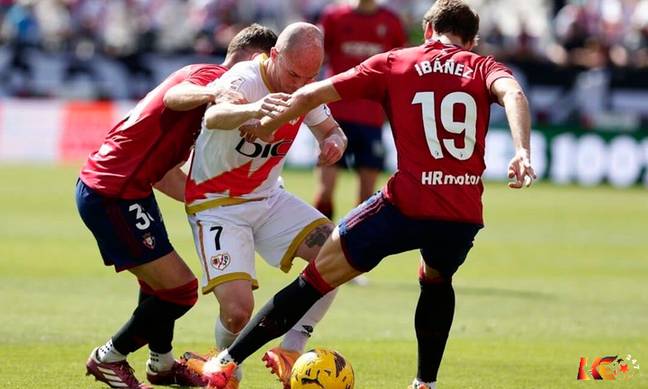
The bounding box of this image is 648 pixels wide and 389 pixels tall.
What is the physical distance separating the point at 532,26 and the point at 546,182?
791cm

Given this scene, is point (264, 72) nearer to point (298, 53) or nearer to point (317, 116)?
point (298, 53)

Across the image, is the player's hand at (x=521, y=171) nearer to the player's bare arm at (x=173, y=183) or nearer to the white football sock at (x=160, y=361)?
the player's bare arm at (x=173, y=183)

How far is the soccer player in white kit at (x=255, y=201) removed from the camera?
26.0 feet

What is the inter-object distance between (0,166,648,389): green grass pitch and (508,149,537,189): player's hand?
2030mm

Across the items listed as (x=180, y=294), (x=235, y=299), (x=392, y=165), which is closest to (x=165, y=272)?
(x=180, y=294)

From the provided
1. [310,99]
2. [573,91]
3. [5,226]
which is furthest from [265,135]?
[573,91]

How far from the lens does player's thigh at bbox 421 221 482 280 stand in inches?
294

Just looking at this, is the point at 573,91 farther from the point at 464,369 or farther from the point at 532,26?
the point at 464,369

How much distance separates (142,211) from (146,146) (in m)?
0.41

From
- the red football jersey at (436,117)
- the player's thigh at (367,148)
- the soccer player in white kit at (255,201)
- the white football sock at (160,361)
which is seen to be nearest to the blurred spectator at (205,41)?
the player's thigh at (367,148)

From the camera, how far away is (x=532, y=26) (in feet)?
108

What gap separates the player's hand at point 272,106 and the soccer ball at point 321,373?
1450 millimetres
